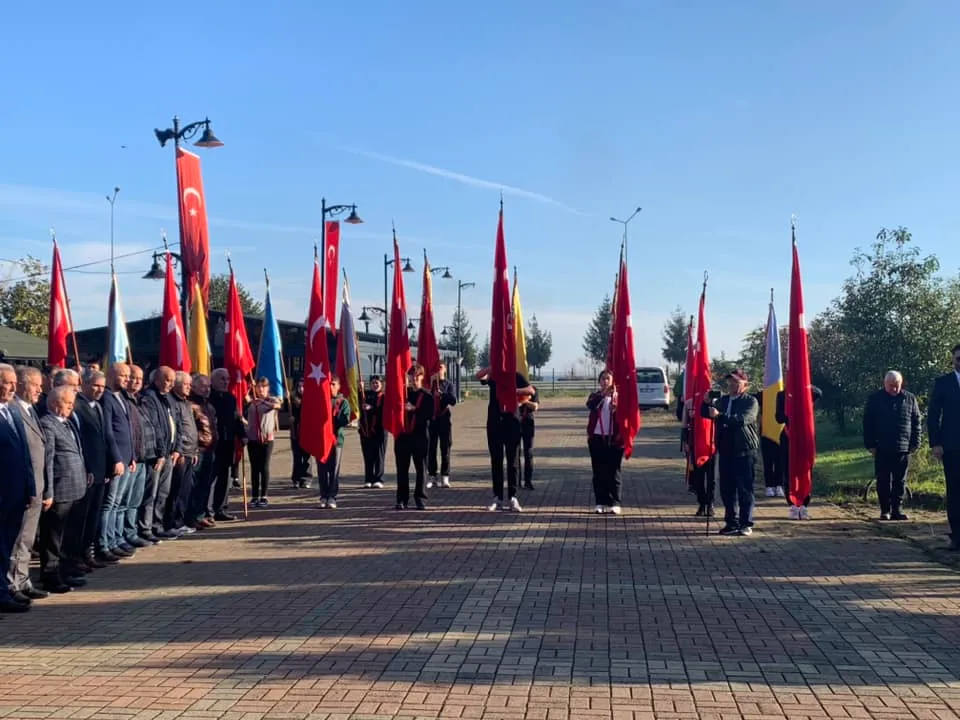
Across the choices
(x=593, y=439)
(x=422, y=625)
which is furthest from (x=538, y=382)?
(x=422, y=625)

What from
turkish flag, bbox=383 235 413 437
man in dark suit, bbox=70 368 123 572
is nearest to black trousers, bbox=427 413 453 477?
turkish flag, bbox=383 235 413 437

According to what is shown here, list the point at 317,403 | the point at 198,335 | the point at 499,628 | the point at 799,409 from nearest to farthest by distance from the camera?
the point at 499,628 → the point at 799,409 → the point at 317,403 → the point at 198,335

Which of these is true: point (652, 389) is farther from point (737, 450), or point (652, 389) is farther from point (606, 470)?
point (737, 450)

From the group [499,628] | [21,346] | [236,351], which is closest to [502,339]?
[236,351]

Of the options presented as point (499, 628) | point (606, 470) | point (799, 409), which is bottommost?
point (499, 628)

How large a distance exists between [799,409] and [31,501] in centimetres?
904

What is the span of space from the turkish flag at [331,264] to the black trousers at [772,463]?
7.56 meters

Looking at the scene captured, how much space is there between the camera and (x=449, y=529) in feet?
38.7

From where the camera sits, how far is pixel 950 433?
1058 cm

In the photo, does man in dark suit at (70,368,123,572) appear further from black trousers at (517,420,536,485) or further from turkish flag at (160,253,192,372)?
black trousers at (517,420,536,485)

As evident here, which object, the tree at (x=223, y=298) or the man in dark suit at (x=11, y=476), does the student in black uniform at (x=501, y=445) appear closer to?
the man in dark suit at (x=11, y=476)

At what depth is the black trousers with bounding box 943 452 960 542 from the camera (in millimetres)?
10430

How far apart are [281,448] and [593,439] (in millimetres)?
A: 14257

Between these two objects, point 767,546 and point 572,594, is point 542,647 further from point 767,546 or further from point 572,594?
point 767,546
